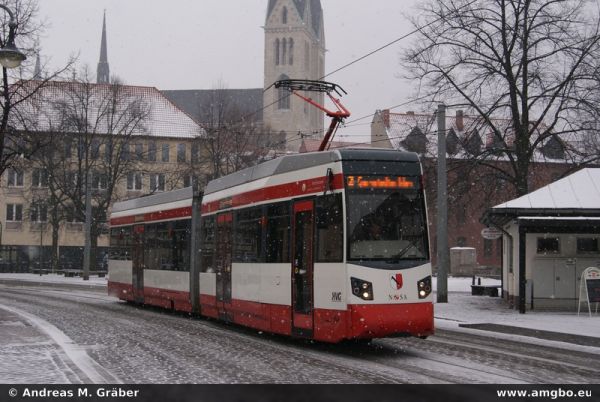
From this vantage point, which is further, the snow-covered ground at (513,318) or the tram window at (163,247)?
Answer: the tram window at (163,247)

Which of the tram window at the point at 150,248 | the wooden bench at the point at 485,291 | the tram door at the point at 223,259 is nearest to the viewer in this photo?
the tram door at the point at 223,259

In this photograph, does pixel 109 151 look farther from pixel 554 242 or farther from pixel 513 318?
pixel 513 318

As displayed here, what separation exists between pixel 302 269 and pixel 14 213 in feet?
224

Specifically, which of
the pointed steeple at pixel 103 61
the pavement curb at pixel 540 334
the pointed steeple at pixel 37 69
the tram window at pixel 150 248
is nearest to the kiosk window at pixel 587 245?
the pavement curb at pixel 540 334

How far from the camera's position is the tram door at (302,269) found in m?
13.2

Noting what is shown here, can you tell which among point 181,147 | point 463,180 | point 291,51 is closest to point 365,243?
point 463,180

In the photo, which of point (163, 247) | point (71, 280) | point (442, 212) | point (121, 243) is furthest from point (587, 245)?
point (71, 280)

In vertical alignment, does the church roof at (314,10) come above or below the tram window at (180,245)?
above

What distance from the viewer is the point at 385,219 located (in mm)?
12641

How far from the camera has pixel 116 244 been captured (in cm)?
2648

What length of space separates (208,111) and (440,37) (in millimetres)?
27047

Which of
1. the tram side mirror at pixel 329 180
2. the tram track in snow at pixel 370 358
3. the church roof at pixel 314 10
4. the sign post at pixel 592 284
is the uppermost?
the church roof at pixel 314 10

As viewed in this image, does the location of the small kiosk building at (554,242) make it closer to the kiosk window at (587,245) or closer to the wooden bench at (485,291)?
the kiosk window at (587,245)

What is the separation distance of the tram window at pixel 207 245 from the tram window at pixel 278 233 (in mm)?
3592
